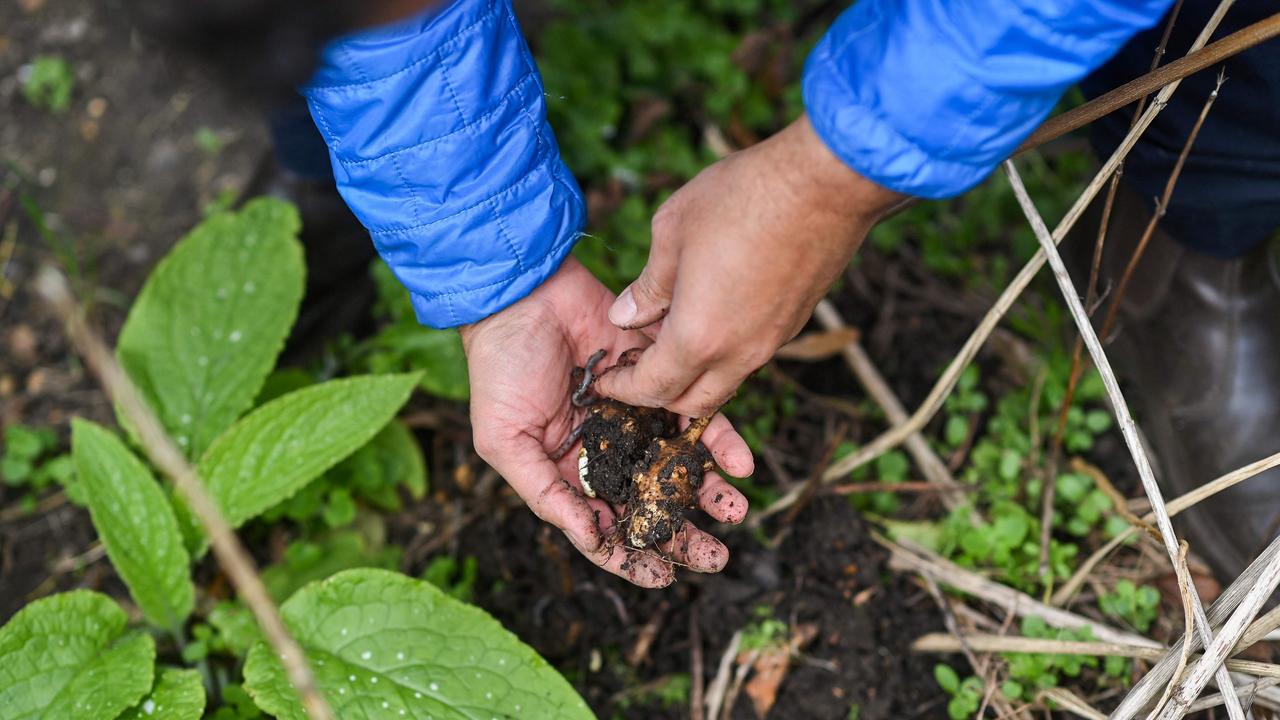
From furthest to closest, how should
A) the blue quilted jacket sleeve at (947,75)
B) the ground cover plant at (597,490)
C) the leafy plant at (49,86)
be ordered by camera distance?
the leafy plant at (49,86) → the ground cover plant at (597,490) → the blue quilted jacket sleeve at (947,75)

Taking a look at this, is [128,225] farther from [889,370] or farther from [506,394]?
[889,370]

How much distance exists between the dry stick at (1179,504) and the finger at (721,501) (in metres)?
0.91

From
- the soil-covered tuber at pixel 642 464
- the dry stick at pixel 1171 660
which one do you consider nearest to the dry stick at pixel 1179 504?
the dry stick at pixel 1171 660

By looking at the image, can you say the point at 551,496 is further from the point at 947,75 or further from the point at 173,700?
the point at 947,75

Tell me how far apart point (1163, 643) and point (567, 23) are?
9.30 feet

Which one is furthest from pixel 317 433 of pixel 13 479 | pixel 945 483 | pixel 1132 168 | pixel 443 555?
pixel 1132 168

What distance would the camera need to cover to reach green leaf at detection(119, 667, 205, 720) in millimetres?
2123

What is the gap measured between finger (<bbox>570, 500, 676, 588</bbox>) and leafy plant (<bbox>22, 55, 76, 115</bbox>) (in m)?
3.25

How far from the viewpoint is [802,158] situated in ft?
5.14

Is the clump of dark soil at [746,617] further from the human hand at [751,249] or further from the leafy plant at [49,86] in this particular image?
the leafy plant at [49,86]

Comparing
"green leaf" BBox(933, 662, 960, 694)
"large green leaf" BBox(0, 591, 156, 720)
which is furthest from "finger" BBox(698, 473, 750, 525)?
"large green leaf" BBox(0, 591, 156, 720)

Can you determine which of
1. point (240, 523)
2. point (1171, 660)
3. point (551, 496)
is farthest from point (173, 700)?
point (1171, 660)

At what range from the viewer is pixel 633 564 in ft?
6.66

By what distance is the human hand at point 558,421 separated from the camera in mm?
2029
